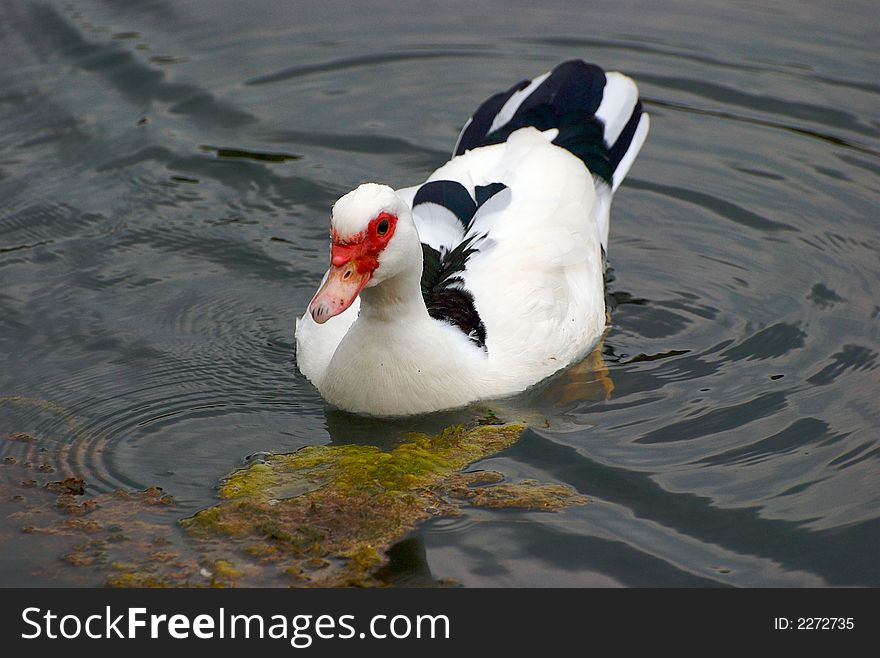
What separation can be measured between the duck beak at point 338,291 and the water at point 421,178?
3.34ft

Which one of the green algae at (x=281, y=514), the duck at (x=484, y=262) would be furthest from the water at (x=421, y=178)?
the duck at (x=484, y=262)

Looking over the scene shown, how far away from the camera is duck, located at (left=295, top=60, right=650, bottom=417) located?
21.3 ft

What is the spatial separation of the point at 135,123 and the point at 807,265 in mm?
5335

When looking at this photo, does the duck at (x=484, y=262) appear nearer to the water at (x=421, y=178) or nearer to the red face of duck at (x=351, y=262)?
the red face of duck at (x=351, y=262)

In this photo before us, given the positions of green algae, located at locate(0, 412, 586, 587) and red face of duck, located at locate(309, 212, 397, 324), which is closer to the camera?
green algae, located at locate(0, 412, 586, 587)

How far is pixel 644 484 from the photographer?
21.6 feet

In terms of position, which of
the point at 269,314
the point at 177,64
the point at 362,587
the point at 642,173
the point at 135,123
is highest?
the point at 177,64

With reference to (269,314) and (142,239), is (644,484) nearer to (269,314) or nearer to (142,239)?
(269,314)

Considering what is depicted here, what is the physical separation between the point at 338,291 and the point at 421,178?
165 inches

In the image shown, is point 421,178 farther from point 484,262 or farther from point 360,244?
point 360,244

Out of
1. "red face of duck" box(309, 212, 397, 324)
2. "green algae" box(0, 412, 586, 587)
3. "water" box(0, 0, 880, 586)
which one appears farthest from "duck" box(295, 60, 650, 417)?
"green algae" box(0, 412, 586, 587)

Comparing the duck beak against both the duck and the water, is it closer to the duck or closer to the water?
the duck

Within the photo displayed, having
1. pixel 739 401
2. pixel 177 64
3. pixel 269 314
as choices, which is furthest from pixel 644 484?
pixel 177 64

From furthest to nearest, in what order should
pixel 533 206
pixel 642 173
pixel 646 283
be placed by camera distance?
pixel 642 173
pixel 646 283
pixel 533 206
